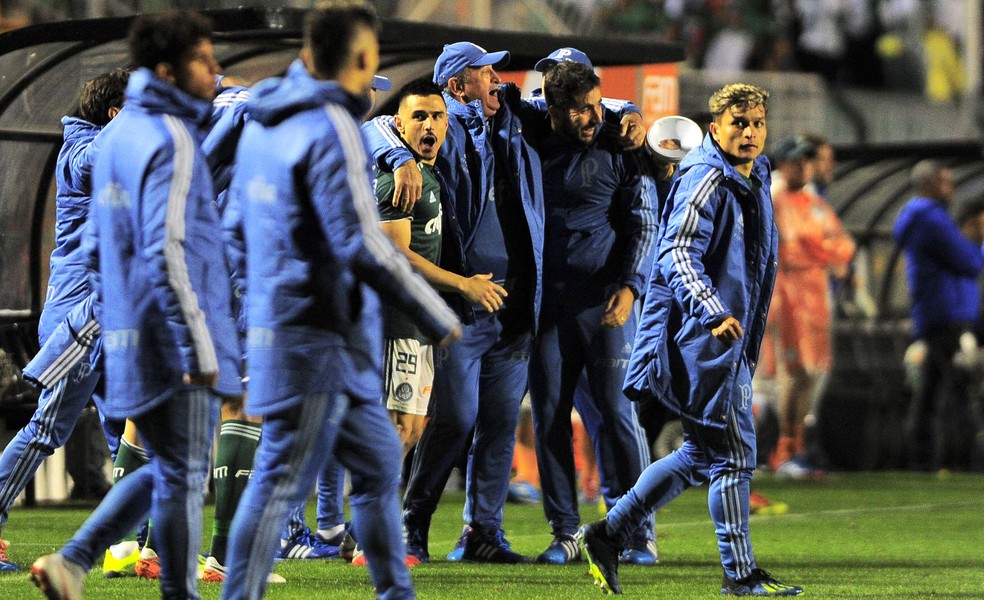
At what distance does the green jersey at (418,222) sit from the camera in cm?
739

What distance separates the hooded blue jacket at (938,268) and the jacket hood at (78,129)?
8.38m

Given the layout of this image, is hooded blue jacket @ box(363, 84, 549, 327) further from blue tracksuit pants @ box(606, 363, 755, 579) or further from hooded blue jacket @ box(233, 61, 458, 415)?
hooded blue jacket @ box(233, 61, 458, 415)

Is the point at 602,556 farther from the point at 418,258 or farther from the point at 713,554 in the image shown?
the point at 713,554

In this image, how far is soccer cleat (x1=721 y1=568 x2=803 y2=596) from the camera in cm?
672

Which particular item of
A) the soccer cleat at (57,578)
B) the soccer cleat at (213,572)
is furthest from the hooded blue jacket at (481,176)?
the soccer cleat at (57,578)

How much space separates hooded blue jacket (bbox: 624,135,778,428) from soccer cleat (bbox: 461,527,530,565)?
1.38m

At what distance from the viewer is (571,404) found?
834cm

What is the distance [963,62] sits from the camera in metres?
27.3

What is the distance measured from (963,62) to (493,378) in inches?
821

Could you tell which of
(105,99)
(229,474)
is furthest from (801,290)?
(229,474)

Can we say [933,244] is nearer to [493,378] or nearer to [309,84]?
[493,378]

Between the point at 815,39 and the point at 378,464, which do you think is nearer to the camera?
the point at 378,464

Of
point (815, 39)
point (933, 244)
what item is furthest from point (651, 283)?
point (815, 39)

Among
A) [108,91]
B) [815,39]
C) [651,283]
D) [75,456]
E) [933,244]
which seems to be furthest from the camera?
[815,39]
